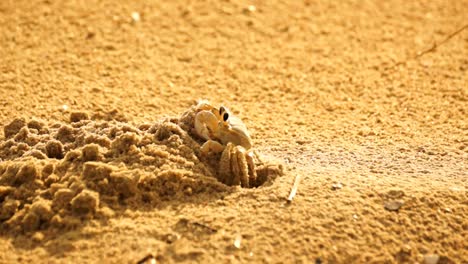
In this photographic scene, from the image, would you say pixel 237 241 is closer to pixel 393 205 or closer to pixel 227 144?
pixel 227 144

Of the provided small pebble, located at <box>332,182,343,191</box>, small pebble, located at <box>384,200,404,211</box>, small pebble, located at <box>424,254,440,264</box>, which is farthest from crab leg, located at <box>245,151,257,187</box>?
small pebble, located at <box>424,254,440,264</box>

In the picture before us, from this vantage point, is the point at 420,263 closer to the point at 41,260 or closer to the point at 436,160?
the point at 436,160

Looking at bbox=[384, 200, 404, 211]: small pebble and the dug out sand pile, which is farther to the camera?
bbox=[384, 200, 404, 211]: small pebble

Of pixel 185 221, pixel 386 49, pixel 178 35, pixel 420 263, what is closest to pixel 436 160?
pixel 420 263

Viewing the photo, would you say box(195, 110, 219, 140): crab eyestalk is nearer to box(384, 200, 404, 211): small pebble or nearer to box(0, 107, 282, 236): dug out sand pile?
box(0, 107, 282, 236): dug out sand pile

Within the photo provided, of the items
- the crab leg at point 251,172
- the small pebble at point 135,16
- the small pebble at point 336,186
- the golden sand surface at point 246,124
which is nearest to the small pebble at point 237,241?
the golden sand surface at point 246,124

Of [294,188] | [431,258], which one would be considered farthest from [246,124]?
[431,258]
